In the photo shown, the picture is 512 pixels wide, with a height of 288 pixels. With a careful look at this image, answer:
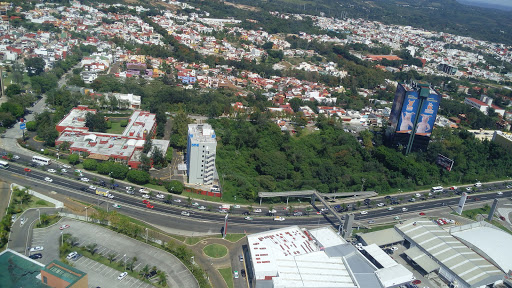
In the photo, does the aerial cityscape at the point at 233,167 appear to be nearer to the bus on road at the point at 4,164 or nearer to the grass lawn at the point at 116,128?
the grass lawn at the point at 116,128

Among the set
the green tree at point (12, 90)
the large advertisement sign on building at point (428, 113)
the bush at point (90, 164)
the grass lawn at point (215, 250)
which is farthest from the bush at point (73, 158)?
the large advertisement sign on building at point (428, 113)

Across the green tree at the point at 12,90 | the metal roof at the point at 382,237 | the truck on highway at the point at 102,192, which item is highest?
the green tree at the point at 12,90

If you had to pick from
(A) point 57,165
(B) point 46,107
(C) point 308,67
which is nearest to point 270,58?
(C) point 308,67

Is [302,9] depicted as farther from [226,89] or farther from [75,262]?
[75,262]

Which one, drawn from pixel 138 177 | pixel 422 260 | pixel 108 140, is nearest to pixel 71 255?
pixel 138 177

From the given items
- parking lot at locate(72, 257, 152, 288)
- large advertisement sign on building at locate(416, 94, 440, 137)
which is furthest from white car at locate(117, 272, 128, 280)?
large advertisement sign on building at locate(416, 94, 440, 137)
